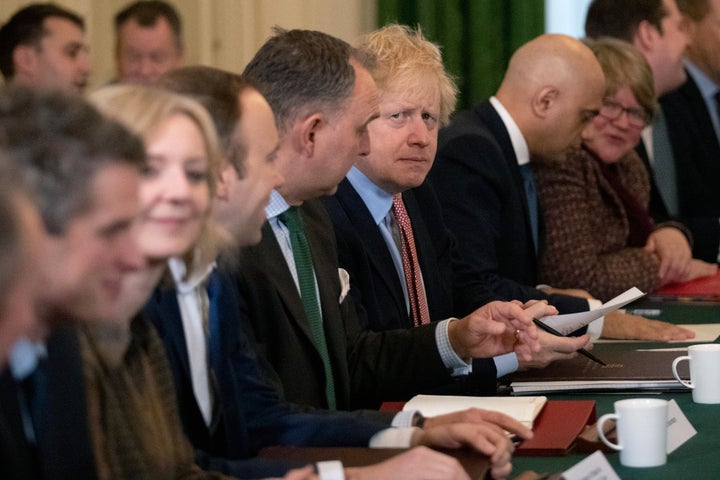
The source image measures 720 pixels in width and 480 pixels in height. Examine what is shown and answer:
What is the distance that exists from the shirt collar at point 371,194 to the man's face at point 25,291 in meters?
2.09

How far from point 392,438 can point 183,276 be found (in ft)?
1.68

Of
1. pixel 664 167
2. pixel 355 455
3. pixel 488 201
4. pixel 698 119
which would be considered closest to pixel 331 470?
pixel 355 455

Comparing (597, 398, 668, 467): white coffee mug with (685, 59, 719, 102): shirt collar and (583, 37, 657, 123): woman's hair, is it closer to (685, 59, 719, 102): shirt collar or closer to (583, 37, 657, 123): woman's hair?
(583, 37, 657, 123): woman's hair

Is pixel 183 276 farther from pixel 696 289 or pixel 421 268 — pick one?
pixel 696 289

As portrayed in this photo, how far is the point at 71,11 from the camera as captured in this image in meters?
5.52

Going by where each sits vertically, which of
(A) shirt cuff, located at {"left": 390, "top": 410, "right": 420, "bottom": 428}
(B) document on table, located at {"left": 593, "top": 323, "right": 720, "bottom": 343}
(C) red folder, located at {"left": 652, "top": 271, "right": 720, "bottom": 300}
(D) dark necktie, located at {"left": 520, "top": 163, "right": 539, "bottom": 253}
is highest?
(D) dark necktie, located at {"left": 520, "top": 163, "right": 539, "bottom": 253}

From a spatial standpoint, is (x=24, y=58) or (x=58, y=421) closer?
(x=58, y=421)

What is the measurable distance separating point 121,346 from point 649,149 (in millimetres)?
4044

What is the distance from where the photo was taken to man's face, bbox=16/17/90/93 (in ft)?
17.1

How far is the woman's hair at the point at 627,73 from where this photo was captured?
458 cm

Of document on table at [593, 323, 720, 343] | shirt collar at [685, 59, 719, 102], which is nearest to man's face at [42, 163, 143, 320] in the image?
document on table at [593, 323, 720, 343]

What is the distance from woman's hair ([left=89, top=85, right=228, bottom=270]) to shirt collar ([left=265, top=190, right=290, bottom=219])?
0.64 meters

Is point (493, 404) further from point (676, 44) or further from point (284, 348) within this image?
point (676, 44)

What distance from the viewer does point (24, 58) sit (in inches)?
210
